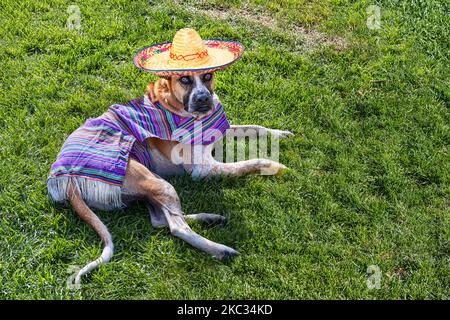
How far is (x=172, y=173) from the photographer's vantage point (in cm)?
497

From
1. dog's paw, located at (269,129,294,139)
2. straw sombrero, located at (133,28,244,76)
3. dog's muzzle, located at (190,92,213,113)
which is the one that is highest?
straw sombrero, located at (133,28,244,76)

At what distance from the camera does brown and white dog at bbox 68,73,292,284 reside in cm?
428

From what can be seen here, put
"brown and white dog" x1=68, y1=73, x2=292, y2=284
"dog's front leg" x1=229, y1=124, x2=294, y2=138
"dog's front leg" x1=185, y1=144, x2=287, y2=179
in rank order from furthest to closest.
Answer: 1. "dog's front leg" x1=229, y1=124, x2=294, y2=138
2. "dog's front leg" x1=185, y1=144, x2=287, y2=179
3. "brown and white dog" x1=68, y1=73, x2=292, y2=284

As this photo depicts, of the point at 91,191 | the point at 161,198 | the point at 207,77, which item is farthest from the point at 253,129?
the point at 91,191

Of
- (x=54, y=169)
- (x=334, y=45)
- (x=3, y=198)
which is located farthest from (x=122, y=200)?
(x=334, y=45)

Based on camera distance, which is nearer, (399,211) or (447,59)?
(399,211)

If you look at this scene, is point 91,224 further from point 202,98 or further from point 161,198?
point 202,98

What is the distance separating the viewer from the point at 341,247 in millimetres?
4320

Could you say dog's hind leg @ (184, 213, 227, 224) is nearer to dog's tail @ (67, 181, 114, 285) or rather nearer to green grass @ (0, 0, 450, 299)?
green grass @ (0, 0, 450, 299)

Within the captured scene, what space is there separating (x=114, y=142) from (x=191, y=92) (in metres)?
0.75

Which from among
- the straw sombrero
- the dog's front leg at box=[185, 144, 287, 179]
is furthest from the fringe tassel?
the straw sombrero

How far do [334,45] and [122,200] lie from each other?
11.7 feet

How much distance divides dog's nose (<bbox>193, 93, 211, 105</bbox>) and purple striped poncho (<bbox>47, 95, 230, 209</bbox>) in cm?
19

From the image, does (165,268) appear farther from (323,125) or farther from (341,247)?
(323,125)
